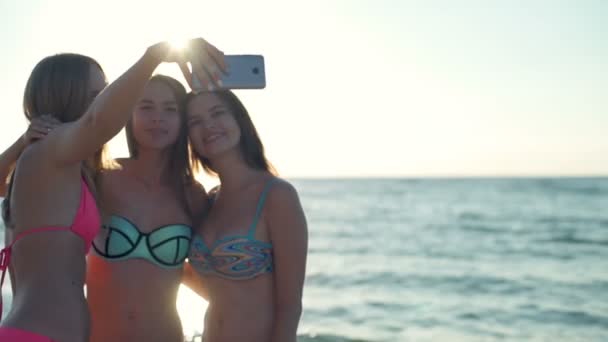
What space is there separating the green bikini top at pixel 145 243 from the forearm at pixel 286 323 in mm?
583

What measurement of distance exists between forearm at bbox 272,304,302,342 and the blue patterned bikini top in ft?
0.70

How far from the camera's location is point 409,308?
1324 cm

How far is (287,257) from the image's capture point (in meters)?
3.68

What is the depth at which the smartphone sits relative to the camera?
365cm

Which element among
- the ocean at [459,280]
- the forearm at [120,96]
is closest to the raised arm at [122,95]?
the forearm at [120,96]

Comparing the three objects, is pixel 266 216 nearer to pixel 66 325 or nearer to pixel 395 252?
pixel 66 325

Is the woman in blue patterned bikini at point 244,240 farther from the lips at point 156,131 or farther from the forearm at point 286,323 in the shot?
the lips at point 156,131

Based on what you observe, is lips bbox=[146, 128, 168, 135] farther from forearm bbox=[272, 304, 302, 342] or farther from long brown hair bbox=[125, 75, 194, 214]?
forearm bbox=[272, 304, 302, 342]

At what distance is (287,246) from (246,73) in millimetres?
849

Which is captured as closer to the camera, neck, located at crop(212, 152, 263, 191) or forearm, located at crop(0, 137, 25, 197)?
forearm, located at crop(0, 137, 25, 197)

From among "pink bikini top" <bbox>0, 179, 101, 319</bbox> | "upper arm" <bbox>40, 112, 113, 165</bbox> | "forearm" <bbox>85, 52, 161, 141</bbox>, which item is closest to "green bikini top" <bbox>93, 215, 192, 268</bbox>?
"pink bikini top" <bbox>0, 179, 101, 319</bbox>

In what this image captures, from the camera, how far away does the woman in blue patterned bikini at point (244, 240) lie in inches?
146

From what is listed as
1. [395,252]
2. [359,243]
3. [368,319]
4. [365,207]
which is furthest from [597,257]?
[365,207]

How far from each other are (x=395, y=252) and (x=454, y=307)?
9.18 m
